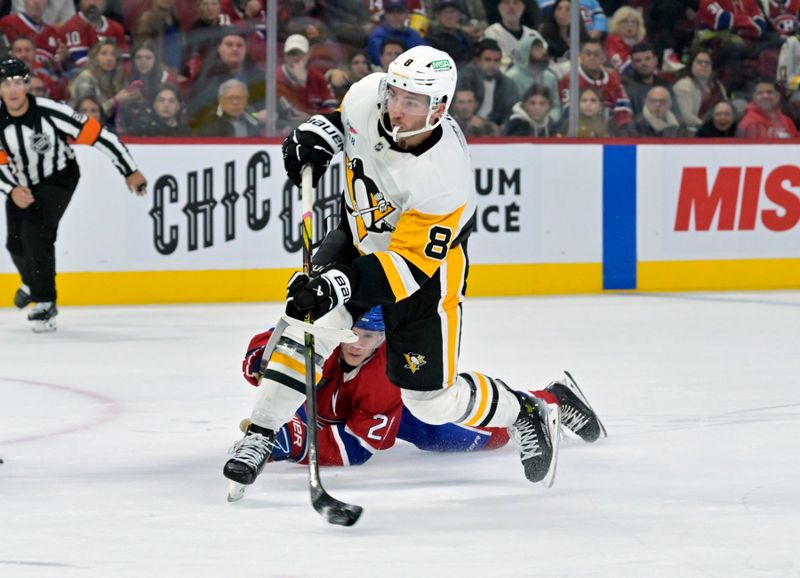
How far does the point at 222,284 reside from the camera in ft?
24.8

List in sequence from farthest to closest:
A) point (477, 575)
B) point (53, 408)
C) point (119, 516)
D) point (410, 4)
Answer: point (410, 4) → point (53, 408) → point (119, 516) → point (477, 575)

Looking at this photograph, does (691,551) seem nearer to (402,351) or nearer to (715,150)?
(402,351)

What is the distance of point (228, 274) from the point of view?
755 cm

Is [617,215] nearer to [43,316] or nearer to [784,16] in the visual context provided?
[784,16]

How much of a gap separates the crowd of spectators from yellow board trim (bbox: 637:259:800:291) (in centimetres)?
73

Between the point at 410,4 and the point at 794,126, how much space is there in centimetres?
233

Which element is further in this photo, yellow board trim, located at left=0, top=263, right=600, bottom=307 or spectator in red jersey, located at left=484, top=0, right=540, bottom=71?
spectator in red jersey, located at left=484, top=0, right=540, bottom=71

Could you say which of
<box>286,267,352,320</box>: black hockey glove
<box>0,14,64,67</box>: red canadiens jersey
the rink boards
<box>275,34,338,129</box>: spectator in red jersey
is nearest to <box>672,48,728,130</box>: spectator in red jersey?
the rink boards

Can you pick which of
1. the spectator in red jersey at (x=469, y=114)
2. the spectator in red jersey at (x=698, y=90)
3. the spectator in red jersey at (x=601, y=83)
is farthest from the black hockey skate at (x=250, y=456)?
the spectator in red jersey at (x=698, y=90)

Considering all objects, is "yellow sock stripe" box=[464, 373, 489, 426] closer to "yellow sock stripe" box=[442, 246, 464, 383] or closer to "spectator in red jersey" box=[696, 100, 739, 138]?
"yellow sock stripe" box=[442, 246, 464, 383]

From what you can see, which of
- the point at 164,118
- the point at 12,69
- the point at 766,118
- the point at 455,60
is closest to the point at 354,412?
the point at 12,69

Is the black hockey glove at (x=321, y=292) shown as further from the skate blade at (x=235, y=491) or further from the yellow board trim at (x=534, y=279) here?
the yellow board trim at (x=534, y=279)

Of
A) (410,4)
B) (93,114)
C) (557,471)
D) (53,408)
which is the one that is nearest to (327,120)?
(557,471)

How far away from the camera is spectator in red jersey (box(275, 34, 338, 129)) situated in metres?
7.58
